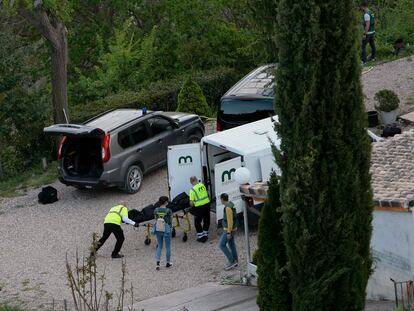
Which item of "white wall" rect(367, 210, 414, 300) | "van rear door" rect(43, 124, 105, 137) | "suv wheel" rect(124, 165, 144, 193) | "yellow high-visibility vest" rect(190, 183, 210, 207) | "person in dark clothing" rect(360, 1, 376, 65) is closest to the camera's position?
"white wall" rect(367, 210, 414, 300)

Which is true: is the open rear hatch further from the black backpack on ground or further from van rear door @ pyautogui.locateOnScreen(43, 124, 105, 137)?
the black backpack on ground

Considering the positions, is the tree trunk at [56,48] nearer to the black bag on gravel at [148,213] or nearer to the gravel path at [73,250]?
the gravel path at [73,250]

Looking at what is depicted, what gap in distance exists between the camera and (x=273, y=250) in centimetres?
1161

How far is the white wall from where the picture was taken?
12.9 metres

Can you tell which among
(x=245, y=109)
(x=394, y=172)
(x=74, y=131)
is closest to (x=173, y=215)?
(x=74, y=131)

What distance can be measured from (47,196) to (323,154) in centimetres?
986

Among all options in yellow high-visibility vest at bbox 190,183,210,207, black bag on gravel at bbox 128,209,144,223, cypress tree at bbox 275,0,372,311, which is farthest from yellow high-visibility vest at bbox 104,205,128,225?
cypress tree at bbox 275,0,372,311

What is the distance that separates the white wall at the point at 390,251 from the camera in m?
12.9

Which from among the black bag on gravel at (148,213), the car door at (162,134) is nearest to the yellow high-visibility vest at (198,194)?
the black bag on gravel at (148,213)

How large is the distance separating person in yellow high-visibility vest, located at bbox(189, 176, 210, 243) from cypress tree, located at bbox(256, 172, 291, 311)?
4762 millimetres

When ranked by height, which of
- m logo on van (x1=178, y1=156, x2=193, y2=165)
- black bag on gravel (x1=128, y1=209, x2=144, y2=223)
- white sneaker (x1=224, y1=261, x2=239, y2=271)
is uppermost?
m logo on van (x1=178, y1=156, x2=193, y2=165)

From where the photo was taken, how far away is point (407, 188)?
13.3 m

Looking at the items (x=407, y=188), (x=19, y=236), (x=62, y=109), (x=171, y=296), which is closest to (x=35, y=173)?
(x=62, y=109)

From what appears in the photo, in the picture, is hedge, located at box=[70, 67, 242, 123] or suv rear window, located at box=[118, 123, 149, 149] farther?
hedge, located at box=[70, 67, 242, 123]
